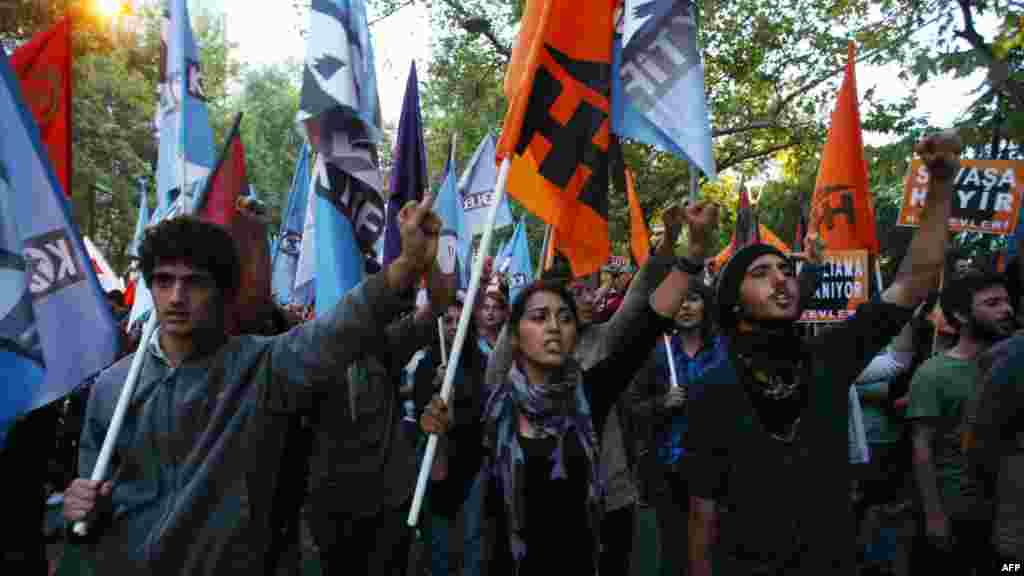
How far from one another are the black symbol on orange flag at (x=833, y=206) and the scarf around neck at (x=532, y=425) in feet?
6.81

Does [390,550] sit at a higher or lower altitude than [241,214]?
lower

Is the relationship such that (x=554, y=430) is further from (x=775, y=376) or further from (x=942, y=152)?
(x=942, y=152)

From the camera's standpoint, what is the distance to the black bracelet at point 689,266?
318 centimetres

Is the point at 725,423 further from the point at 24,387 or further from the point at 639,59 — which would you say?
the point at 24,387

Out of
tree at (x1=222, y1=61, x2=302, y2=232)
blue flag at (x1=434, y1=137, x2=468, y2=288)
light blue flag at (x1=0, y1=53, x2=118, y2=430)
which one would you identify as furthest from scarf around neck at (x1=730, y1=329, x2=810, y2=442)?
tree at (x1=222, y1=61, x2=302, y2=232)

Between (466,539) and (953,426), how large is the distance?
8.52 feet

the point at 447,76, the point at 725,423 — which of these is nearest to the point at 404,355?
the point at 725,423

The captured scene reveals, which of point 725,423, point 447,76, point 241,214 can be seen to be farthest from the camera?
point 447,76

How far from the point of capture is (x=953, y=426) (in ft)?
13.6

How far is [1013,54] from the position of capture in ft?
35.8

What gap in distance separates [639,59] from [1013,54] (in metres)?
9.16

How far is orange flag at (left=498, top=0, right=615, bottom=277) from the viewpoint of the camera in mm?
3730

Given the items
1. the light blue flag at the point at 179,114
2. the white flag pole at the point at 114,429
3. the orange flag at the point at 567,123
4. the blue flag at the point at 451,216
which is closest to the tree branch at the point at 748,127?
the blue flag at the point at 451,216

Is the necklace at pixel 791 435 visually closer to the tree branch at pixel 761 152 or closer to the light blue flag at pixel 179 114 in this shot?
the light blue flag at pixel 179 114
